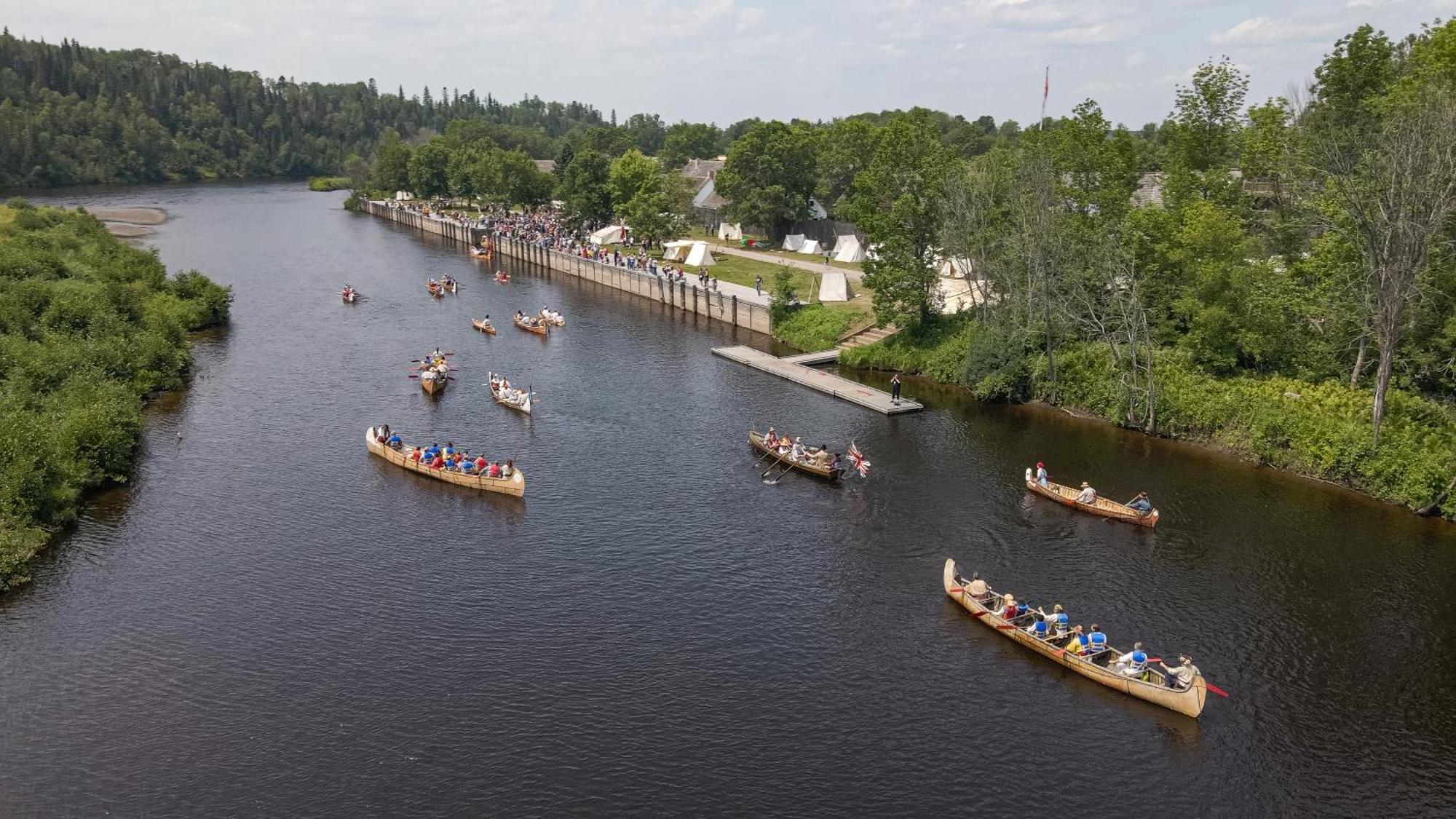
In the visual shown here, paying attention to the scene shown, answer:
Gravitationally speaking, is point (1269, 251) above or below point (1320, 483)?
above

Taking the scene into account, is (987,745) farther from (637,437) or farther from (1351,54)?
(1351,54)

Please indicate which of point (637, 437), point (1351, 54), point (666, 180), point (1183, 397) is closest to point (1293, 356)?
point (1183, 397)


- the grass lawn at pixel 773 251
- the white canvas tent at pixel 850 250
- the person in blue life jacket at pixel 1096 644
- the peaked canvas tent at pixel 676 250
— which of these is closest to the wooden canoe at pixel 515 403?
the person in blue life jacket at pixel 1096 644

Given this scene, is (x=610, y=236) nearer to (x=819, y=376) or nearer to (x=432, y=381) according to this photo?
(x=819, y=376)

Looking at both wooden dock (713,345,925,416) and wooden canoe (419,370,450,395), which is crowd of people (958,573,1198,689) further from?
wooden canoe (419,370,450,395)

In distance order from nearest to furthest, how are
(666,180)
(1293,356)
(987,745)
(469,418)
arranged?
(987,745) → (1293,356) → (469,418) → (666,180)

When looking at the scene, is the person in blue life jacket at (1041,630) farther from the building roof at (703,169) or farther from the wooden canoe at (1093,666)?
the building roof at (703,169)

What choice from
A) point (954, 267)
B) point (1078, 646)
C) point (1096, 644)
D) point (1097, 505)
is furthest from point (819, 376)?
point (1096, 644)
